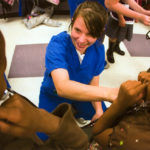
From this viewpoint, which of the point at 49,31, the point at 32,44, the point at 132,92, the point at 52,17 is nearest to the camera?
the point at 132,92

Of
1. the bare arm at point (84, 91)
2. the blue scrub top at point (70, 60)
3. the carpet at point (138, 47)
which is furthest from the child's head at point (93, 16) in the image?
the carpet at point (138, 47)

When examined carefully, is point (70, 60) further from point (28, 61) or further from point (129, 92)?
point (28, 61)

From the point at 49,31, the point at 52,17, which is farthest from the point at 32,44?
the point at 52,17

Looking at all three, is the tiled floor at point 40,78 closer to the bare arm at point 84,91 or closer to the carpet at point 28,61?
the carpet at point 28,61

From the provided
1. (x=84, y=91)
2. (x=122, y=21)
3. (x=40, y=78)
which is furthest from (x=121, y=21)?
(x=84, y=91)

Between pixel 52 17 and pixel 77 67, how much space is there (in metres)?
2.09

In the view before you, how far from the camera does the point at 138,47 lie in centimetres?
228

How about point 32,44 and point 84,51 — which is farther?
point 32,44

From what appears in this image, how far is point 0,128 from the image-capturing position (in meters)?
0.36

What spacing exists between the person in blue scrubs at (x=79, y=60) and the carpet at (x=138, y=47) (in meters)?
1.29

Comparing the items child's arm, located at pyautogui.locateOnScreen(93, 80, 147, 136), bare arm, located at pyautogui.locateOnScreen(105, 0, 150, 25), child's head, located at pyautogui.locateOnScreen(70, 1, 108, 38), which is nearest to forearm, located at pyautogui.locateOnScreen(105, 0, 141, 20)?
bare arm, located at pyautogui.locateOnScreen(105, 0, 150, 25)

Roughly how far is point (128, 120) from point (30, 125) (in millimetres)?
366

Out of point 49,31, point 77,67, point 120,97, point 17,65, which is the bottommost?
point 17,65

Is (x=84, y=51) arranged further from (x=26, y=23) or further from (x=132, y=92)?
(x=26, y=23)
